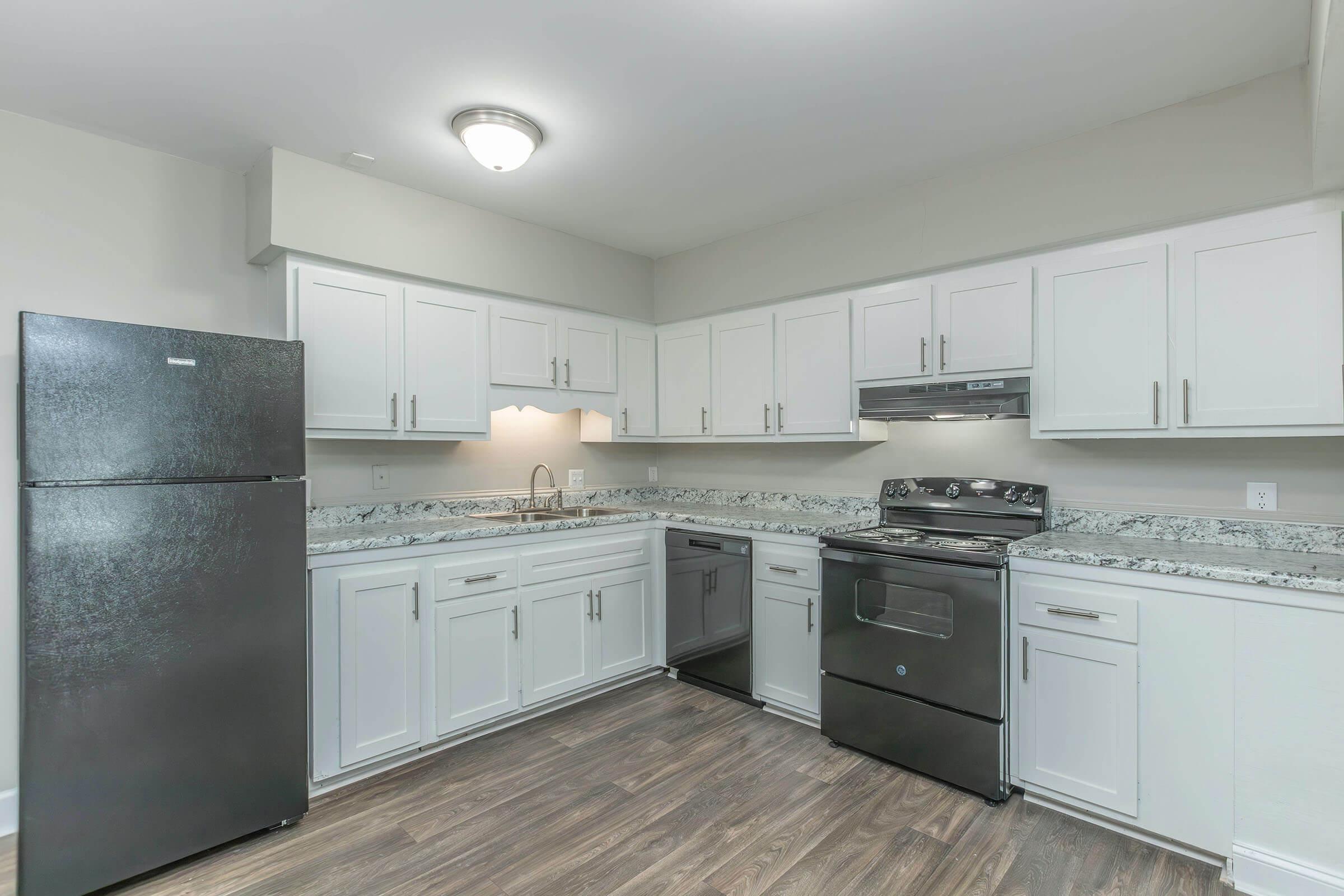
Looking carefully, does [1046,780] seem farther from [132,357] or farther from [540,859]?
[132,357]

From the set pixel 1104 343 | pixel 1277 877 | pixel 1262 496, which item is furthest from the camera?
pixel 1104 343

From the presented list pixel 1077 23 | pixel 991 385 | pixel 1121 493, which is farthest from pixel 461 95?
pixel 1121 493

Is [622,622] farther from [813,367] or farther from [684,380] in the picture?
[813,367]

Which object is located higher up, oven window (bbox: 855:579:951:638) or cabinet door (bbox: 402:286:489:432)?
cabinet door (bbox: 402:286:489:432)

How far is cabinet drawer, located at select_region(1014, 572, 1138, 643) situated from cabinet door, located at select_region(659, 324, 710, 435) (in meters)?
2.02

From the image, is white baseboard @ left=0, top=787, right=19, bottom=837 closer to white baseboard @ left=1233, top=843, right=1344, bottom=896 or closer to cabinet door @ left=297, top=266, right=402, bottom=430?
cabinet door @ left=297, top=266, right=402, bottom=430

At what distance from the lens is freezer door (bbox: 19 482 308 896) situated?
5.94 ft

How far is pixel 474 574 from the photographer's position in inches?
113

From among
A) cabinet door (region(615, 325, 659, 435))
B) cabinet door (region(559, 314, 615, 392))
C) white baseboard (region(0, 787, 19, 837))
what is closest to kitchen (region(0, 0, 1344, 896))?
white baseboard (region(0, 787, 19, 837))

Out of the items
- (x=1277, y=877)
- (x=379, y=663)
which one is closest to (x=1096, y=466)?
(x=1277, y=877)

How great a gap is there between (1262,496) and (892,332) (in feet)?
4.98

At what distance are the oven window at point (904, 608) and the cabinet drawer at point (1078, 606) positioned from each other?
0.26 metres

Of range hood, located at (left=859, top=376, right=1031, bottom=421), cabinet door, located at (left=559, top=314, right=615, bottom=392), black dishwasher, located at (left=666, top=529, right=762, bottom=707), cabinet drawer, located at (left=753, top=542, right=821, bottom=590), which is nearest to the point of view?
range hood, located at (left=859, top=376, right=1031, bottom=421)

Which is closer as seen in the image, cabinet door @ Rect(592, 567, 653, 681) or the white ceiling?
the white ceiling
